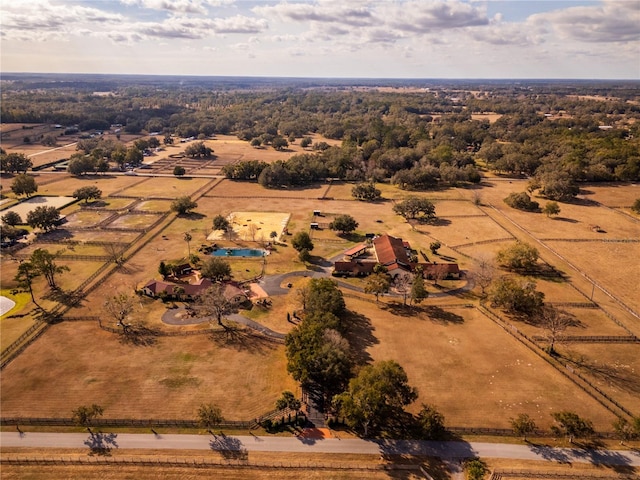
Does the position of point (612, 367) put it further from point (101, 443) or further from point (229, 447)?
point (101, 443)

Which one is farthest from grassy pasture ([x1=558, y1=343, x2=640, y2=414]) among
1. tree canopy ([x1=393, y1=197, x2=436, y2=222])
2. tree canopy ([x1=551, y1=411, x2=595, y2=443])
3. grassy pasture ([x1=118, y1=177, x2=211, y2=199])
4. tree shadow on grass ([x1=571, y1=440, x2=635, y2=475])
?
grassy pasture ([x1=118, y1=177, x2=211, y2=199])

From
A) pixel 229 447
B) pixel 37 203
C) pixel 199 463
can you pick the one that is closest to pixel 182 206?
pixel 37 203

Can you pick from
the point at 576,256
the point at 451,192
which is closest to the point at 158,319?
the point at 576,256

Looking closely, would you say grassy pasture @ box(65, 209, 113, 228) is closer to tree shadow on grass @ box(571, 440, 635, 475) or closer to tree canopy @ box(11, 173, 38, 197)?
tree canopy @ box(11, 173, 38, 197)

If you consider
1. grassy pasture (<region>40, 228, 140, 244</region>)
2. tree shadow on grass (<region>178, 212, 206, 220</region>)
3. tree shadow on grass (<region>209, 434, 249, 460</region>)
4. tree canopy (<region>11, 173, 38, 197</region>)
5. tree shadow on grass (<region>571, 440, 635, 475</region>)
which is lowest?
tree shadow on grass (<region>209, 434, 249, 460</region>)

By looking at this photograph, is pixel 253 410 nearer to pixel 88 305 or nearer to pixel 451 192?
pixel 88 305
